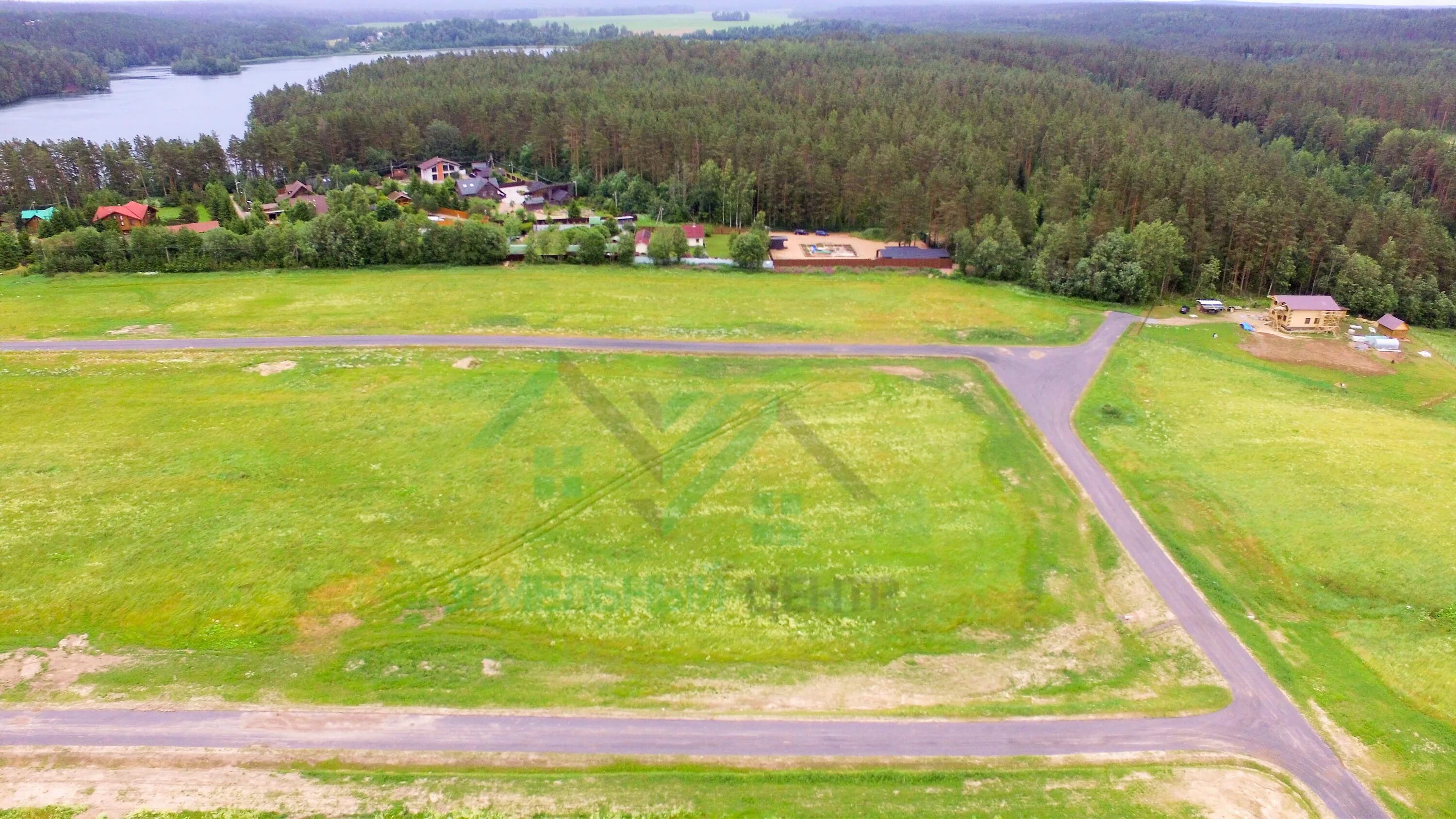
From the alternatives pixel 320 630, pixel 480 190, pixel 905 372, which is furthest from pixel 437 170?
pixel 320 630

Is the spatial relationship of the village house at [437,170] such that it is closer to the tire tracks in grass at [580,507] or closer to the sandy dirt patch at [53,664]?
the tire tracks in grass at [580,507]

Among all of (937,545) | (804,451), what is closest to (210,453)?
(804,451)

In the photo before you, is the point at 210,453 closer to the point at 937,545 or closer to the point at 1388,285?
the point at 937,545

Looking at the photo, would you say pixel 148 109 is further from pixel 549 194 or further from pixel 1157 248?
pixel 1157 248

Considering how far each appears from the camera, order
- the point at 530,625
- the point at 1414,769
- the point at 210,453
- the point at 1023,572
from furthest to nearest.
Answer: the point at 210,453 → the point at 1023,572 → the point at 530,625 → the point at 1414,769

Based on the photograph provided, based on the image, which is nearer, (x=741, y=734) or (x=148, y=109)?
(x=741, y=734)

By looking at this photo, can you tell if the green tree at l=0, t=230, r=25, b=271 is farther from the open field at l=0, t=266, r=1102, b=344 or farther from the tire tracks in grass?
the tire tracks in grass
